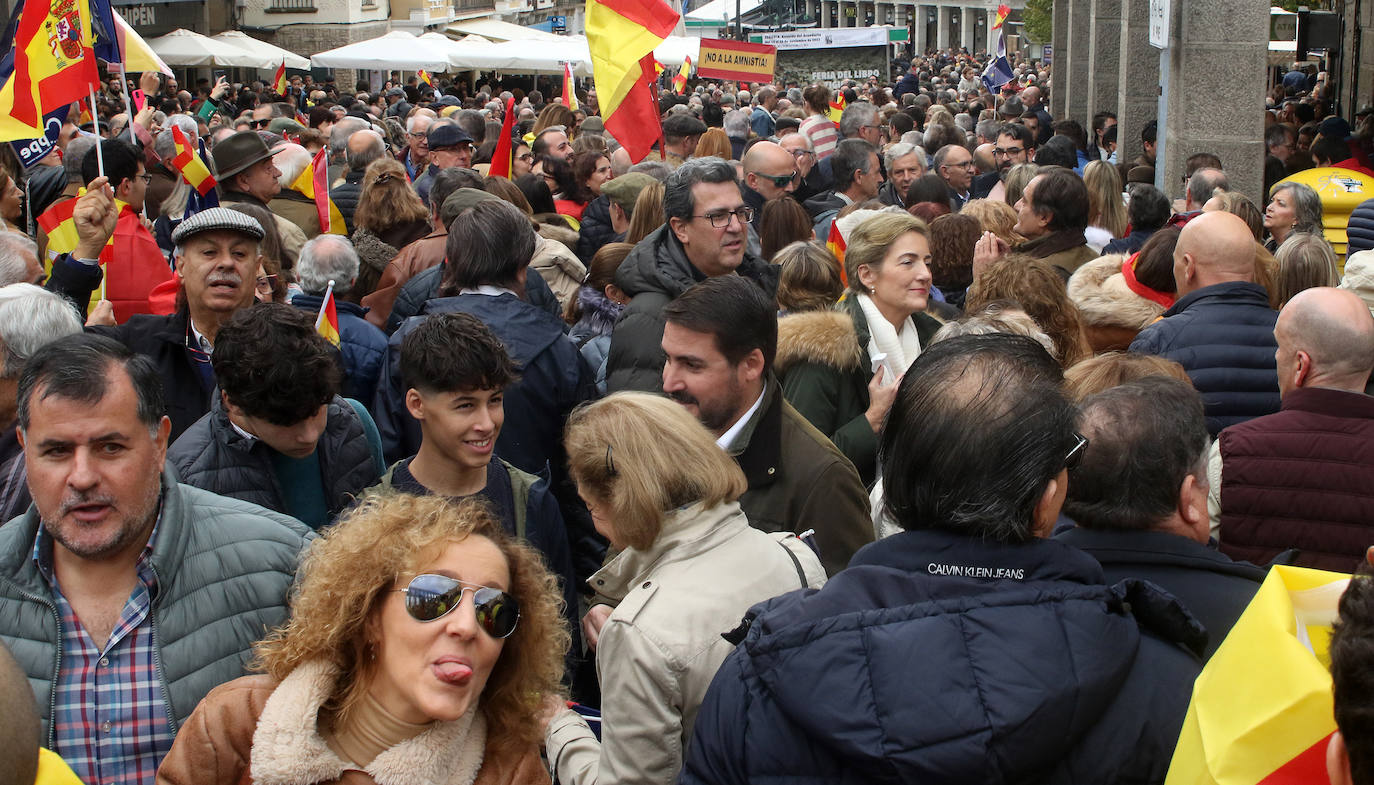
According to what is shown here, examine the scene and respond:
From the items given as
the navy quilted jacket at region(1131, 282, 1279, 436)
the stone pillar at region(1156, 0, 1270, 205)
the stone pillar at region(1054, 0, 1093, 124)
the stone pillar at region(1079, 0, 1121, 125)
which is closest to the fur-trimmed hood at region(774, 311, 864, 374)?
the navy quilted jacket at region(1131, 282, 1279, 436)

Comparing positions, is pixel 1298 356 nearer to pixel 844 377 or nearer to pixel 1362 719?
pixel 844 377

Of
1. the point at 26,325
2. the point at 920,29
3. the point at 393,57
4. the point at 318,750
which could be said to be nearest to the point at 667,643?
the point at 318,750

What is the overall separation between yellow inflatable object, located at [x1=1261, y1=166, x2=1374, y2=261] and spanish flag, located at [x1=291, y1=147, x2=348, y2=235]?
6.20 metres

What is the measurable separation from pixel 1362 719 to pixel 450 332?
284cm

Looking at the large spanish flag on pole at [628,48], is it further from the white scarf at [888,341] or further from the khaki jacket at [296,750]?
the khaki jacket at [296,750]

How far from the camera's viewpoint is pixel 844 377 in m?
4.48

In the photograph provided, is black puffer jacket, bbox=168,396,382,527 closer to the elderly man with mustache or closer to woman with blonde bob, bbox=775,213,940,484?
the elderly man with mustache

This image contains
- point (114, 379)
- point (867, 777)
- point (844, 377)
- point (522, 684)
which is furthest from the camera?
point (844, 377)

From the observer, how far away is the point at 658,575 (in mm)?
2732

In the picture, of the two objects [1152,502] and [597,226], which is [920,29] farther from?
[1152,502]

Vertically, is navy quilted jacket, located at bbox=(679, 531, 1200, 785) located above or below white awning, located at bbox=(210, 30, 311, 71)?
below

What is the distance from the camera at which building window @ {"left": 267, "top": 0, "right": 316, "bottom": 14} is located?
4131 cm

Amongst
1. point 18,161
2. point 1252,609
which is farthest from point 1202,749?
point 18,161

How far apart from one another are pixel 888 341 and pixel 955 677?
10.5ft
